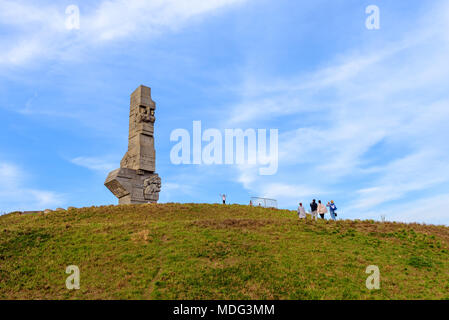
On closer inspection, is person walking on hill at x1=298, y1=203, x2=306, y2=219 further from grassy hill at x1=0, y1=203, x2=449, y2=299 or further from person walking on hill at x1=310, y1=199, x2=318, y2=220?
grassy hill at x1=0, y1=203, x2=449, y2=299

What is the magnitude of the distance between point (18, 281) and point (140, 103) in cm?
2119

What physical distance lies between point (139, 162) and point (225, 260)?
18.4m

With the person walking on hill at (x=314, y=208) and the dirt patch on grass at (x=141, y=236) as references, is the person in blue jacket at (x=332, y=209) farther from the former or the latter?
the dirt patch on grass at (x=141, y=236)

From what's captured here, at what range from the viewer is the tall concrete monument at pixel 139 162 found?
30.0 m

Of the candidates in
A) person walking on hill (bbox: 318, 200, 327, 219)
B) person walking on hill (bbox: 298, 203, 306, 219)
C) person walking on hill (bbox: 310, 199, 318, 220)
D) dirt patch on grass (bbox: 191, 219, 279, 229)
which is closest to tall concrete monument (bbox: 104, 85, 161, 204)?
dirt patch on grass (bbox: 191, 219, 279, 229)

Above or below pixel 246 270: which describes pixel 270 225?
above

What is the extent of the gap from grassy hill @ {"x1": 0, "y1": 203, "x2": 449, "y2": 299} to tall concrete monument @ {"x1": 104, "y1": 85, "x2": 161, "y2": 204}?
973cm

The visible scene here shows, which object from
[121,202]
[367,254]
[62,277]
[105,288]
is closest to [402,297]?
[367,254]

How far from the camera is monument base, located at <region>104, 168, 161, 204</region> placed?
29719mm

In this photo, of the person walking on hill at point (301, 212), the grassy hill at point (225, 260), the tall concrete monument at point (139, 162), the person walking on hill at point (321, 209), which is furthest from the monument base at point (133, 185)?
the person walking on hill at point (321, 209)

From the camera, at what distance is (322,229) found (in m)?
Result: 21.0

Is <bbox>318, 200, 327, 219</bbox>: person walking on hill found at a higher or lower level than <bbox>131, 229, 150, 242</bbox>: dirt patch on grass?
higher
